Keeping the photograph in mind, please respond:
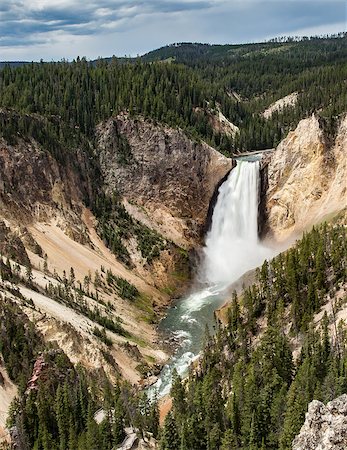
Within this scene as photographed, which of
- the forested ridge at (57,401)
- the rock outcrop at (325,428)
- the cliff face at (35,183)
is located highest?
the cliff face at (35,183)

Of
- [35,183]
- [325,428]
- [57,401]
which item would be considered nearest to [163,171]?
[35,183]

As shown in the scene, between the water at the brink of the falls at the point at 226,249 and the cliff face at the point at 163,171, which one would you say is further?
the cliff face at the point at 163,171

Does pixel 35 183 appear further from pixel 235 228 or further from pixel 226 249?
pixel 235 228

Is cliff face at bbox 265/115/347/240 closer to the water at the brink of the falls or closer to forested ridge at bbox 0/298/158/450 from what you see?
the water at the brink of the falls

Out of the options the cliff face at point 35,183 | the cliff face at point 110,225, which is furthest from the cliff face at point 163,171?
the cliff face at point 35,183

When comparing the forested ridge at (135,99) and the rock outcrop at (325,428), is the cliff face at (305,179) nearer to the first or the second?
the forested ridge at (135,99)


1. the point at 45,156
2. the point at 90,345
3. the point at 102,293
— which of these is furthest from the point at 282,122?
the point at 90,345

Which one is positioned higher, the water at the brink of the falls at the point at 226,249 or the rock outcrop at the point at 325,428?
the rock outcrop at the point at 325,428
